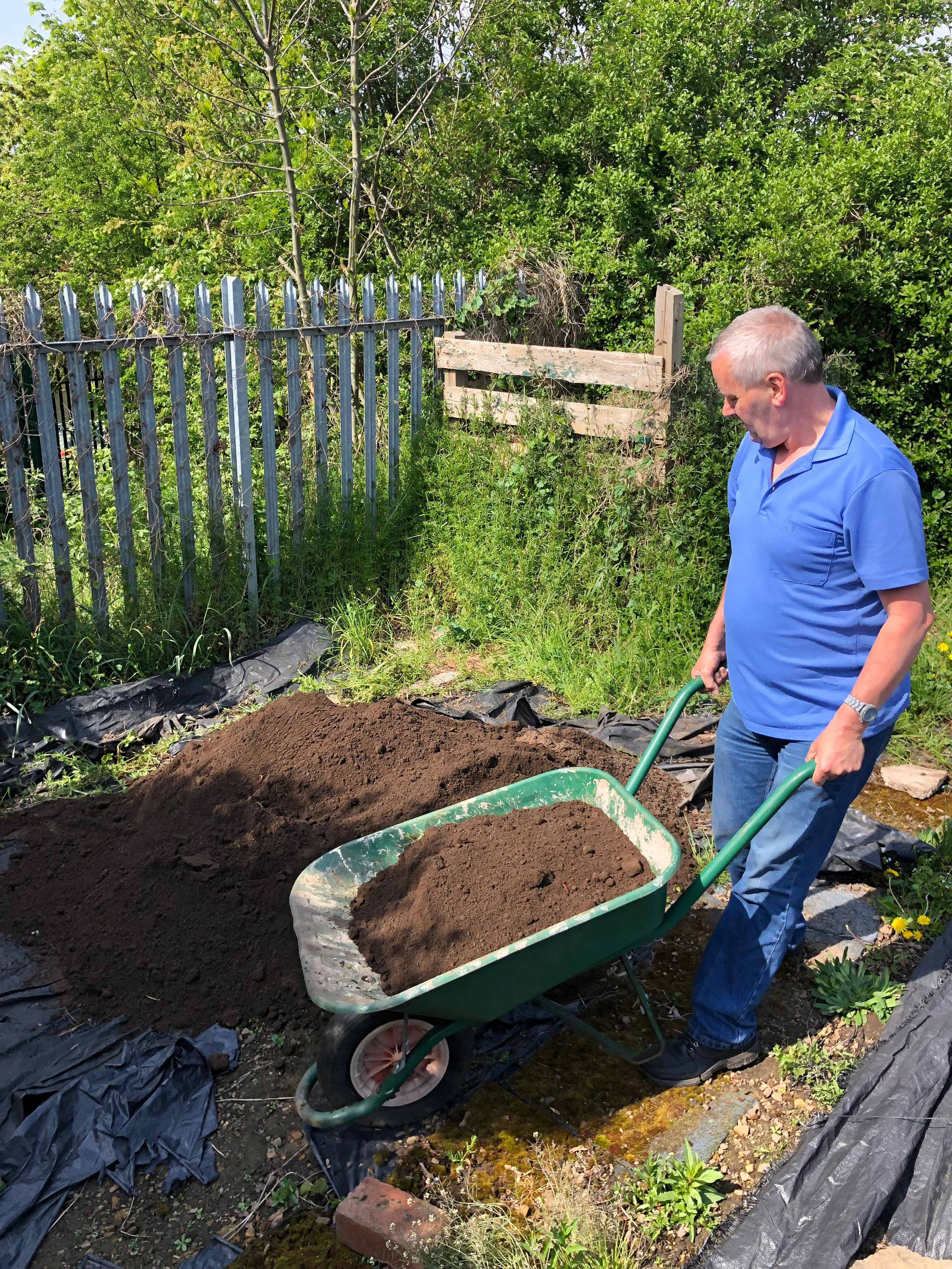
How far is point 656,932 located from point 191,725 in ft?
9.96

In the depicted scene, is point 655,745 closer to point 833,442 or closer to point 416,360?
point 833,442

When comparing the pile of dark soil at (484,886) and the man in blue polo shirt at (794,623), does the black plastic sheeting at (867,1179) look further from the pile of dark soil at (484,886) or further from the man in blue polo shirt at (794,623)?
the pile of dark soil at (484,886)

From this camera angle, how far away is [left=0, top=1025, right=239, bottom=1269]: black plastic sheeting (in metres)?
2.64

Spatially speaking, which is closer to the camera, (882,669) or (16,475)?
(882,669)

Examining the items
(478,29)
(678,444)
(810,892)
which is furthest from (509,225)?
(810,892)

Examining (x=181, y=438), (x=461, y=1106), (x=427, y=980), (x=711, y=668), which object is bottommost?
(x=461, y=1106)

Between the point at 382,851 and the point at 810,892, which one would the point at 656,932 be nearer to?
the point at 382,851

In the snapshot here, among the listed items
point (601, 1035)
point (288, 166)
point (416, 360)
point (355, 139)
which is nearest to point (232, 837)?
point (601, 1035)

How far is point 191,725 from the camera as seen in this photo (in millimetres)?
5148

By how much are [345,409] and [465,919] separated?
161 inches

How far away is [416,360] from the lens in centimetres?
677

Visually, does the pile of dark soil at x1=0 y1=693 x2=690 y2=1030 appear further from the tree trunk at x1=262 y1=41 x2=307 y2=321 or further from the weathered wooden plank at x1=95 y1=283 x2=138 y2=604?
the tree trunk at x1=262 y1=41 x2=307 y2=321

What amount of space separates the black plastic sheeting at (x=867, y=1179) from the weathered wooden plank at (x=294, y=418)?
447cm

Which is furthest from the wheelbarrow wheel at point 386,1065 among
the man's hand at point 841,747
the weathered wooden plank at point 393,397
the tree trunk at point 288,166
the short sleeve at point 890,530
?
the tree trunk at point 288,166
